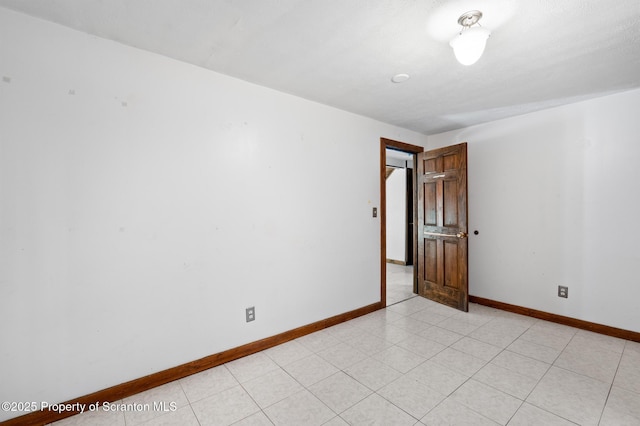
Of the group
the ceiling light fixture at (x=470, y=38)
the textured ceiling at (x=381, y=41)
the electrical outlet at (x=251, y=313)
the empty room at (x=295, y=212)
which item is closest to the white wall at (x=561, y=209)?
the empty room at (x=295, y=212)

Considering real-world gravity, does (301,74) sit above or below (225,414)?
above

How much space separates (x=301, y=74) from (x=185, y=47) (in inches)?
35.0

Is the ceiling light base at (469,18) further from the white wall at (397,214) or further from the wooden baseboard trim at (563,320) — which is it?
the white wall at (397,214)

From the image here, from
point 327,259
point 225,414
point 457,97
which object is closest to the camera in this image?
point 225,414

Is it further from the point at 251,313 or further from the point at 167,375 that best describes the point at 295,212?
the point at 167,375

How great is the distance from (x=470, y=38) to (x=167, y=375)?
10.1ft

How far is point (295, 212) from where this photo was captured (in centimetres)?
289

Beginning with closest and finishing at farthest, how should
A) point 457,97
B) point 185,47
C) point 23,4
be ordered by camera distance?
point 23,4
point 185,47
point 457,97

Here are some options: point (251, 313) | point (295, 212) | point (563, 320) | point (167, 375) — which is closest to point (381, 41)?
point (295, 212)

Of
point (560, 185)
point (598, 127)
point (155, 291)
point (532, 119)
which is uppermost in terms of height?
point (532, 119)

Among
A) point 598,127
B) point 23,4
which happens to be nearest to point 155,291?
point 23,4

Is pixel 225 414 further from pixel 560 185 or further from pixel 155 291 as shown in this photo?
pixel 560 185

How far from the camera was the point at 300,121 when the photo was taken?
9.59 feet

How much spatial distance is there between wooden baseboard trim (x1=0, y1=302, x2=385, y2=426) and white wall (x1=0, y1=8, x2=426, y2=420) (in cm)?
6
